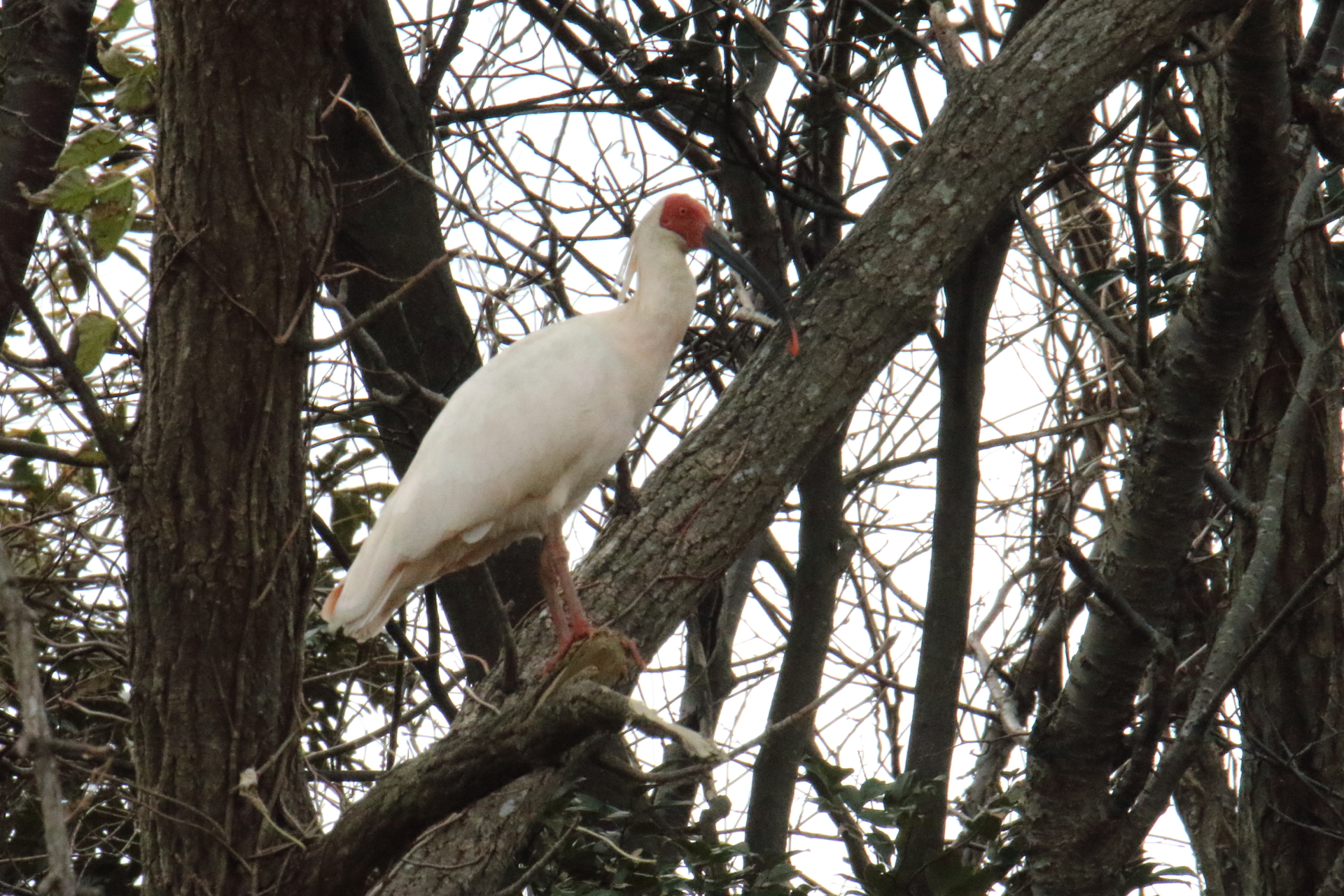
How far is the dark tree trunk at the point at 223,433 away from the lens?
295cm

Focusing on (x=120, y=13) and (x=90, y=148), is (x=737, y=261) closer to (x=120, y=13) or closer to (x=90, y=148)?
(x=120, y=13)

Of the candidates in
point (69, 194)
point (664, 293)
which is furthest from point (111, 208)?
point (664, 293)

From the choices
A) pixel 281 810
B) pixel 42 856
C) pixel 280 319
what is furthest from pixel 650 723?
pixel 42 856

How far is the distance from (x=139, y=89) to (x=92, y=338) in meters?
0.61

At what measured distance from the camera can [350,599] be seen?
13.4 feet

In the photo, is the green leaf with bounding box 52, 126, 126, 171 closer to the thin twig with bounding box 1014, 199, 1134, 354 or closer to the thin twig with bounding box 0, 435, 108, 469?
the thin twig with bounding box 0, 435, 108, 469

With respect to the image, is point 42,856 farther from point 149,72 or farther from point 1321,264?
point 1321,264

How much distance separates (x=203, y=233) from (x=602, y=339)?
5.47 feet

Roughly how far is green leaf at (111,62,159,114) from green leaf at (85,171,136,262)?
310 millimetres

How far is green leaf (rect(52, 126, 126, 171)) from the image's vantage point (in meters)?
2.81

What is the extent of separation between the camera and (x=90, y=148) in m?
2.82

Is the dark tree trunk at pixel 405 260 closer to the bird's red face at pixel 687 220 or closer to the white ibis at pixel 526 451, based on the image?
the white ibis at pixel 526 451

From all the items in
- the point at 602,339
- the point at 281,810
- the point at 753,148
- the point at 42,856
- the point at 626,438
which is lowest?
the point at 281,810

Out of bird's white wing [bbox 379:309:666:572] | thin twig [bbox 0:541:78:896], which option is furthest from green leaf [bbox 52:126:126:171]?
bird's white wing [bbox 379:309:666:572]
